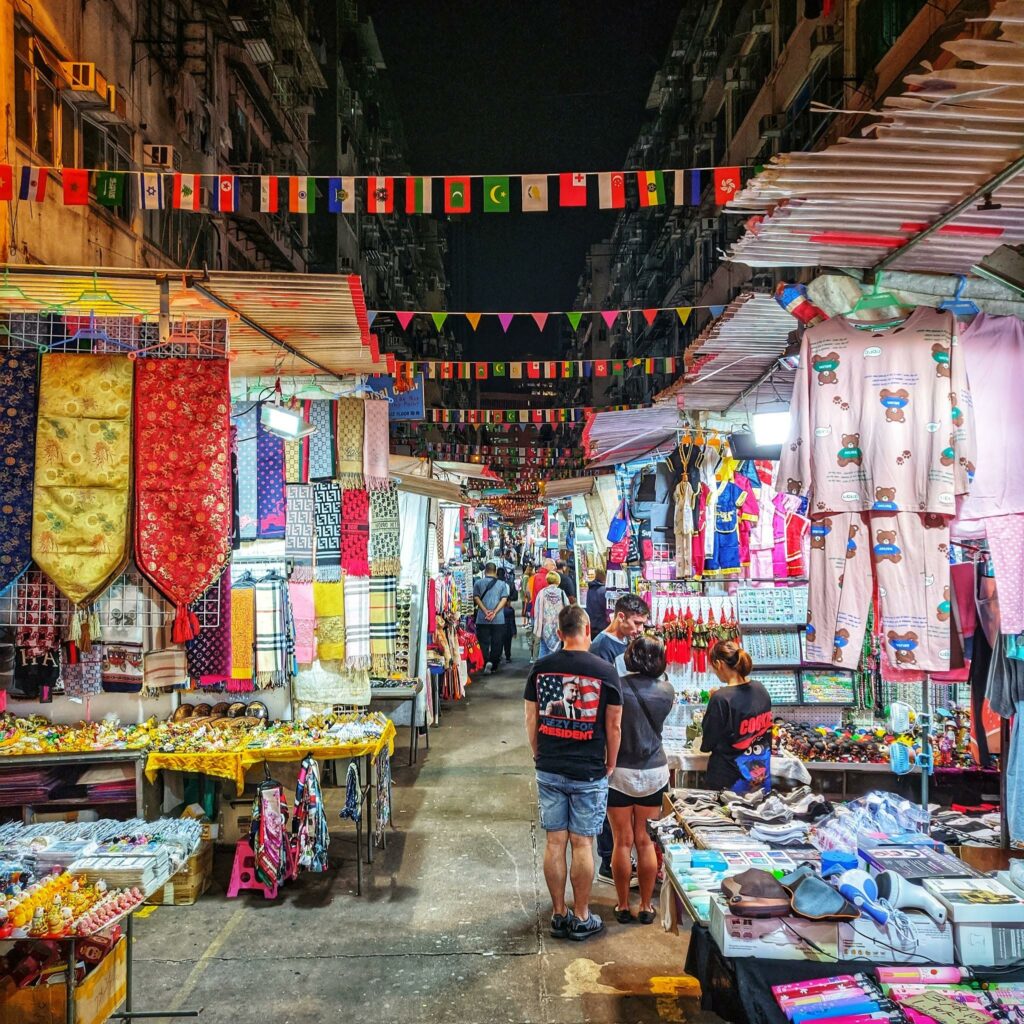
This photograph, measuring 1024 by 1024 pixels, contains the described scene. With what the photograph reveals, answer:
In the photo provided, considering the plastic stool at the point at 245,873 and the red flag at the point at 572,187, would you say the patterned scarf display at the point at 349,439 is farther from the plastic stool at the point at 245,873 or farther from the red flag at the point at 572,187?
the plastic stool at the point at 245,873

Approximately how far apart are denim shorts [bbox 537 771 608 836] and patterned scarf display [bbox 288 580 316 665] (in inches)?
99.9

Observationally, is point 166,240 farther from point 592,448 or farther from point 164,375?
point 164,375

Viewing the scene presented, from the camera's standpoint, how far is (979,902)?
2.83 m

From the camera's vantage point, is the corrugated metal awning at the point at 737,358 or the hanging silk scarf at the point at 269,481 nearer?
the corrugated metal awning at the point at 737,358

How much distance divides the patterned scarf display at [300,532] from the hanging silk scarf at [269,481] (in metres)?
0.19

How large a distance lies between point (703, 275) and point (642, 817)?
59.0 feet

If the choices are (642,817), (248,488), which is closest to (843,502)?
(642,817)

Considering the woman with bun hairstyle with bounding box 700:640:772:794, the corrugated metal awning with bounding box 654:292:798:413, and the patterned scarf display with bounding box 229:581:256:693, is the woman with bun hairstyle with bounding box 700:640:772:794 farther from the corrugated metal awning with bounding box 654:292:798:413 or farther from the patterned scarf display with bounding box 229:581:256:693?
the patterned scarf display with bounding box 229:581:256:693

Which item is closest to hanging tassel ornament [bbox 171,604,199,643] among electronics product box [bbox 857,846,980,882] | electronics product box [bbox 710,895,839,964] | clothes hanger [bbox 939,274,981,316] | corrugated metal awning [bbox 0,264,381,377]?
corrugated metal awning [bbox 0,264,381,377]

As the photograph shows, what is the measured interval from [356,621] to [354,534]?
0.78 metres

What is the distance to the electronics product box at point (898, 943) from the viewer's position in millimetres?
2787

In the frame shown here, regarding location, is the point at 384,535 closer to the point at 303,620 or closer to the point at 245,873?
the point at 303,620

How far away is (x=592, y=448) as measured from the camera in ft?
27.9

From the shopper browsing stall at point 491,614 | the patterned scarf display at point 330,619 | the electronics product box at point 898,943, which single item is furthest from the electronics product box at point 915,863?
the shopper browsing stall at point 491,614
